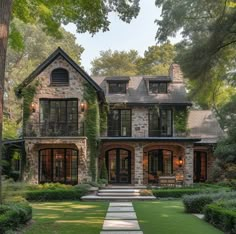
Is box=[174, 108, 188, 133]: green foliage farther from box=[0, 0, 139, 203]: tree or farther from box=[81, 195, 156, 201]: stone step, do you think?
box=[0, 0, 139, 203]: tree

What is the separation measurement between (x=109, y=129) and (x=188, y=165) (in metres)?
5.75

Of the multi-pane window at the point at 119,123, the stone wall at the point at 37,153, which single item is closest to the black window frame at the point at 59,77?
the stone wall at the point at 37,153

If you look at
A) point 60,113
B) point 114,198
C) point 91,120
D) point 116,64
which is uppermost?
point 116,64

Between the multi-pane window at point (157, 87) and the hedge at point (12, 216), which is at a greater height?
the multi-pane window at point (157, 87)

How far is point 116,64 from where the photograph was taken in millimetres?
50375

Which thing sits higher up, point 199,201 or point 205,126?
point 205,126

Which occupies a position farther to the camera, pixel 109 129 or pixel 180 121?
pixel 109 129

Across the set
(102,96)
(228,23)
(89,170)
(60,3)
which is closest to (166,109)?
(102,96)

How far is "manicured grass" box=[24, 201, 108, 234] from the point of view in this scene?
1110cm

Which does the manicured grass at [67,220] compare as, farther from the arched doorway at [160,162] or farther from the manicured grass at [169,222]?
the arched doorway at [160,162]

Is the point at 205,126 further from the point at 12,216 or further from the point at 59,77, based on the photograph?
the point at 12,216

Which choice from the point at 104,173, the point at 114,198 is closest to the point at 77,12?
the point at 114,198

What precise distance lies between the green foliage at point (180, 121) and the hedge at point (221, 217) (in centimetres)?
1486

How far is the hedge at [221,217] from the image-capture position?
10438 millimetres
